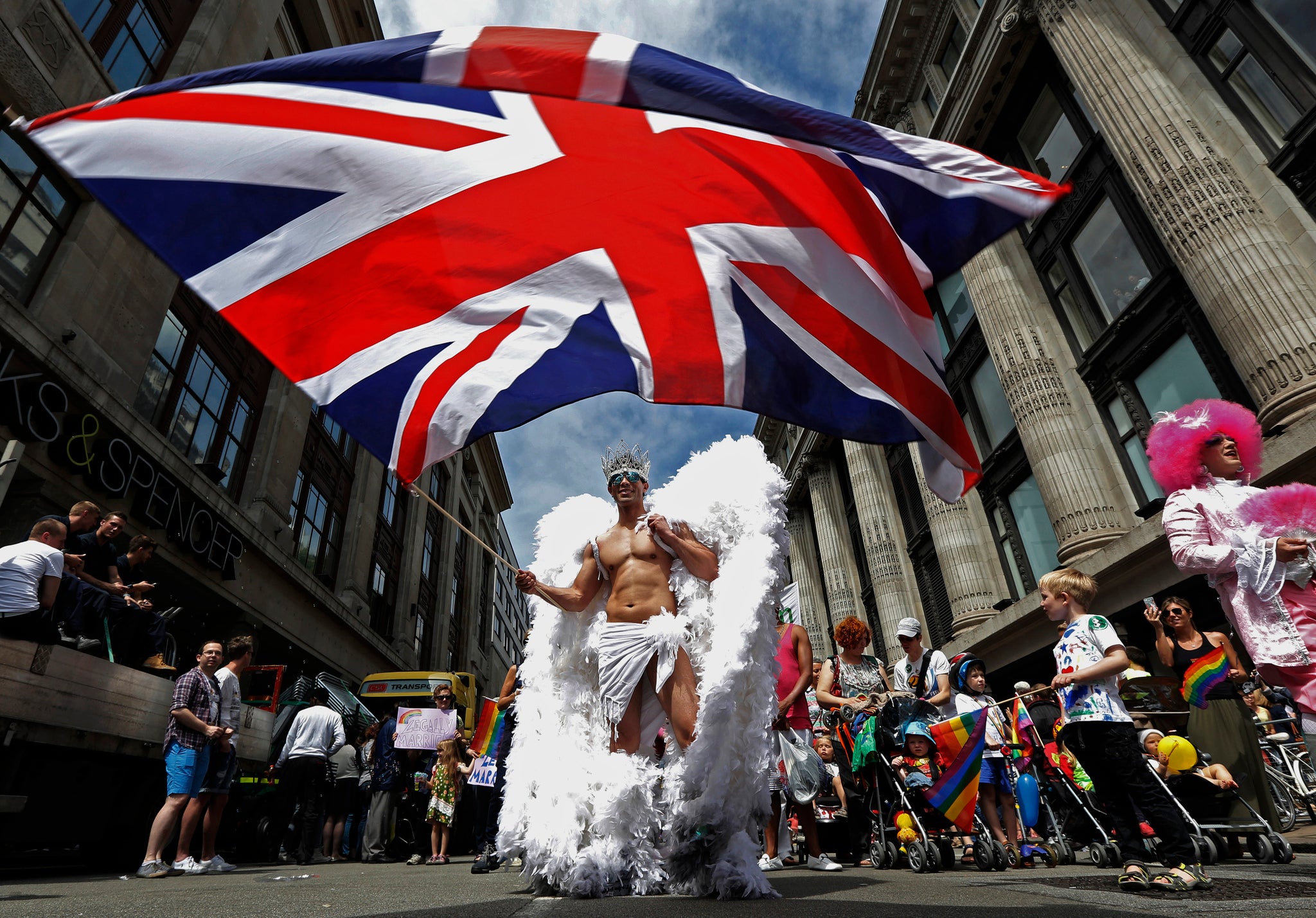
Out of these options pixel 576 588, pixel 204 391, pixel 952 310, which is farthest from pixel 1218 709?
pixel 952 310

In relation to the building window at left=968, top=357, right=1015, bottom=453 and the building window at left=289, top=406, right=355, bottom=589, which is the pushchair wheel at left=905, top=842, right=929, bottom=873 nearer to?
the building window at left=968, top=357, right=1015, bottom=453

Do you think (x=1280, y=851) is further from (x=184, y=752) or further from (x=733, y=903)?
(x=184, y=752)

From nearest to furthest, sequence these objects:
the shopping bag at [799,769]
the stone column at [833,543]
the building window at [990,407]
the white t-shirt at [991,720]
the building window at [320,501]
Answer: the shopping bag at [799,769] < the white t-shirt at [991,720] < the building window at [990,407] < the building window at [320,501] < the stone column at [833,543]

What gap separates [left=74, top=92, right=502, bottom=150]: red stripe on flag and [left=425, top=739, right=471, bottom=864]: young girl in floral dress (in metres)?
7.11

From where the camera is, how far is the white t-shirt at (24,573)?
4.79m

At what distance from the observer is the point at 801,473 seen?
33.4m

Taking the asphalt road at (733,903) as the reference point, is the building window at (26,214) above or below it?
above

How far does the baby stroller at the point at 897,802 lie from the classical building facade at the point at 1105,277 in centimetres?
740

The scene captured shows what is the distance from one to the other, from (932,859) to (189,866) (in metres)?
5.54

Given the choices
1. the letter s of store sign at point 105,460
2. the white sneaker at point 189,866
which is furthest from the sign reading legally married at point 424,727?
the letter s of store sign at point 105,460

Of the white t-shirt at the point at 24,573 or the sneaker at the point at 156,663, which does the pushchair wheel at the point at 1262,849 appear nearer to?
the white t-shirt at the point at 24,573

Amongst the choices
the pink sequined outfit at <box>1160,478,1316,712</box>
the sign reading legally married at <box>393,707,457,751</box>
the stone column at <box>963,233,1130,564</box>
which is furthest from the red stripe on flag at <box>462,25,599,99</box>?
the stone column at <box>963,233,1130,564</box>

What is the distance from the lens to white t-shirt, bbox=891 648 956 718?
6.03 m

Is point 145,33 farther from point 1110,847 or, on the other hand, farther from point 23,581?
point 1110,847
